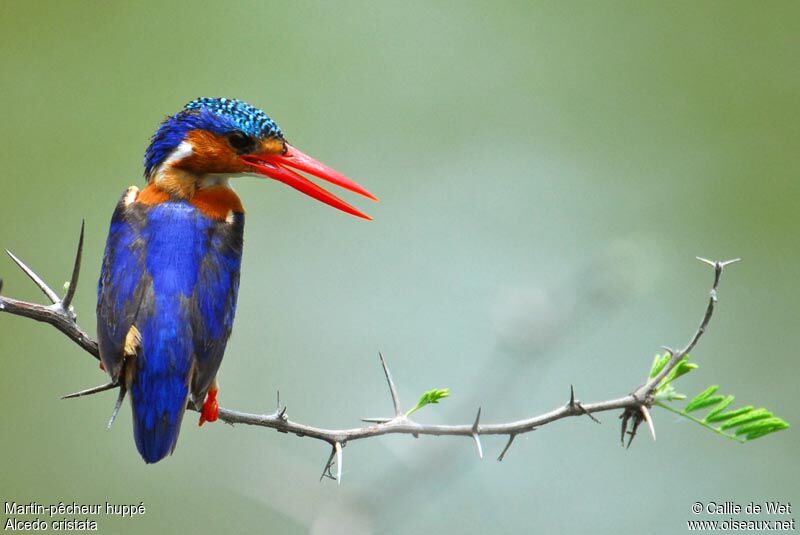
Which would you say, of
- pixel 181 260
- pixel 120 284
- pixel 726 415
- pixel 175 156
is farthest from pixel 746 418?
pixel 175 156

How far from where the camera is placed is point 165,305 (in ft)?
10.6

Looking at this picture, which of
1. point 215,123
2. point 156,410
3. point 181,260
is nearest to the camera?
point 156,410

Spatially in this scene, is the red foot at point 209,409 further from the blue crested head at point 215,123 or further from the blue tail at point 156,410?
the blue crested head at point 215,123

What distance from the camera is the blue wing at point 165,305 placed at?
10.1 ft

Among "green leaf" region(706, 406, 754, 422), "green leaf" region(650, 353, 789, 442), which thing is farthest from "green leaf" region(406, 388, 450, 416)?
"green leaf" region(706, 406, 754, 422)

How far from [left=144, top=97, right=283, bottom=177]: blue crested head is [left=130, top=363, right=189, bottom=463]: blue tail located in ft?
3.28

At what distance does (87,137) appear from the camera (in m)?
9.80

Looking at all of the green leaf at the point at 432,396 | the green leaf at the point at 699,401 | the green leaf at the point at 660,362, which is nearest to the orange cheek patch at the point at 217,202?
the green leaf at the point at 432,396

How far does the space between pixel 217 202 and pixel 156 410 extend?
96 centimetres

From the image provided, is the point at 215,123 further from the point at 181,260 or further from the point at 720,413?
the point at 720,413

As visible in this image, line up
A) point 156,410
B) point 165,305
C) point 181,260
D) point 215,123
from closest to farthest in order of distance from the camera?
point 156,410, point 165,305, point 181,260, point 215,123

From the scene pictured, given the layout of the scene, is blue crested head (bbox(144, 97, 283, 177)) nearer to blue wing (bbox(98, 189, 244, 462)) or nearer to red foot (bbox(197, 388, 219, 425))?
blue wing (bbox(98, 189, 244, 462))

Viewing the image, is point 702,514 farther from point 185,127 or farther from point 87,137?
point 87,137

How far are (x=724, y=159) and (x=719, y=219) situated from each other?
1136mm
